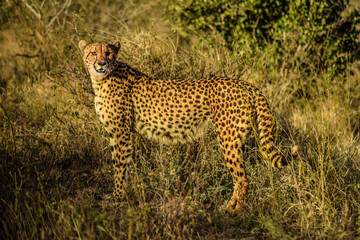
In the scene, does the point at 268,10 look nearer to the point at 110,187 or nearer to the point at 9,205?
the point at 110,187

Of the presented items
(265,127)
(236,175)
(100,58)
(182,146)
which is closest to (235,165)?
(236,175)

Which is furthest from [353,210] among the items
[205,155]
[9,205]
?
[9,205]

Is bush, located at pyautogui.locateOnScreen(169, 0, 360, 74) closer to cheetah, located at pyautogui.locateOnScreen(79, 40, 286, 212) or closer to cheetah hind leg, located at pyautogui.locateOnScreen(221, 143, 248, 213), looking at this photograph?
cheetah, located at pyautogui.locateOnScreen(79, 40, 286, 212)

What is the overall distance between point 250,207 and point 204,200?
0.48 meters

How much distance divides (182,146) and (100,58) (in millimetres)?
1368

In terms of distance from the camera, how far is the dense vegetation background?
2955mm

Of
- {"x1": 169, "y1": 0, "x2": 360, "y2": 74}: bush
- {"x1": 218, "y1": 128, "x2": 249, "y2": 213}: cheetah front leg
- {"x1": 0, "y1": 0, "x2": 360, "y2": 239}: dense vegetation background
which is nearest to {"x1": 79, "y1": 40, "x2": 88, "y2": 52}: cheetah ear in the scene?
{"x1": 0, "y1": 0, "x2": 360, "y2": 239}: dense vegetation background

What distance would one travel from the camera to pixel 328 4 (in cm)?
598

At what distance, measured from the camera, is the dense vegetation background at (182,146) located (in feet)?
9.70

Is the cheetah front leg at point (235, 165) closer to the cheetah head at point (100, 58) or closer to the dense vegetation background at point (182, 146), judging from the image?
the dense vegetation background at point (182, 146)

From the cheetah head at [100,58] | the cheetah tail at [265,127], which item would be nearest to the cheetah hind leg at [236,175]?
the cheetah tail at [265,127]

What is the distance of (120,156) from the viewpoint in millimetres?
3609

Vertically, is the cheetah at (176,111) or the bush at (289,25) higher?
the bush at (289,25)

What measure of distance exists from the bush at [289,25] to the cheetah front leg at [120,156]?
2.90m
